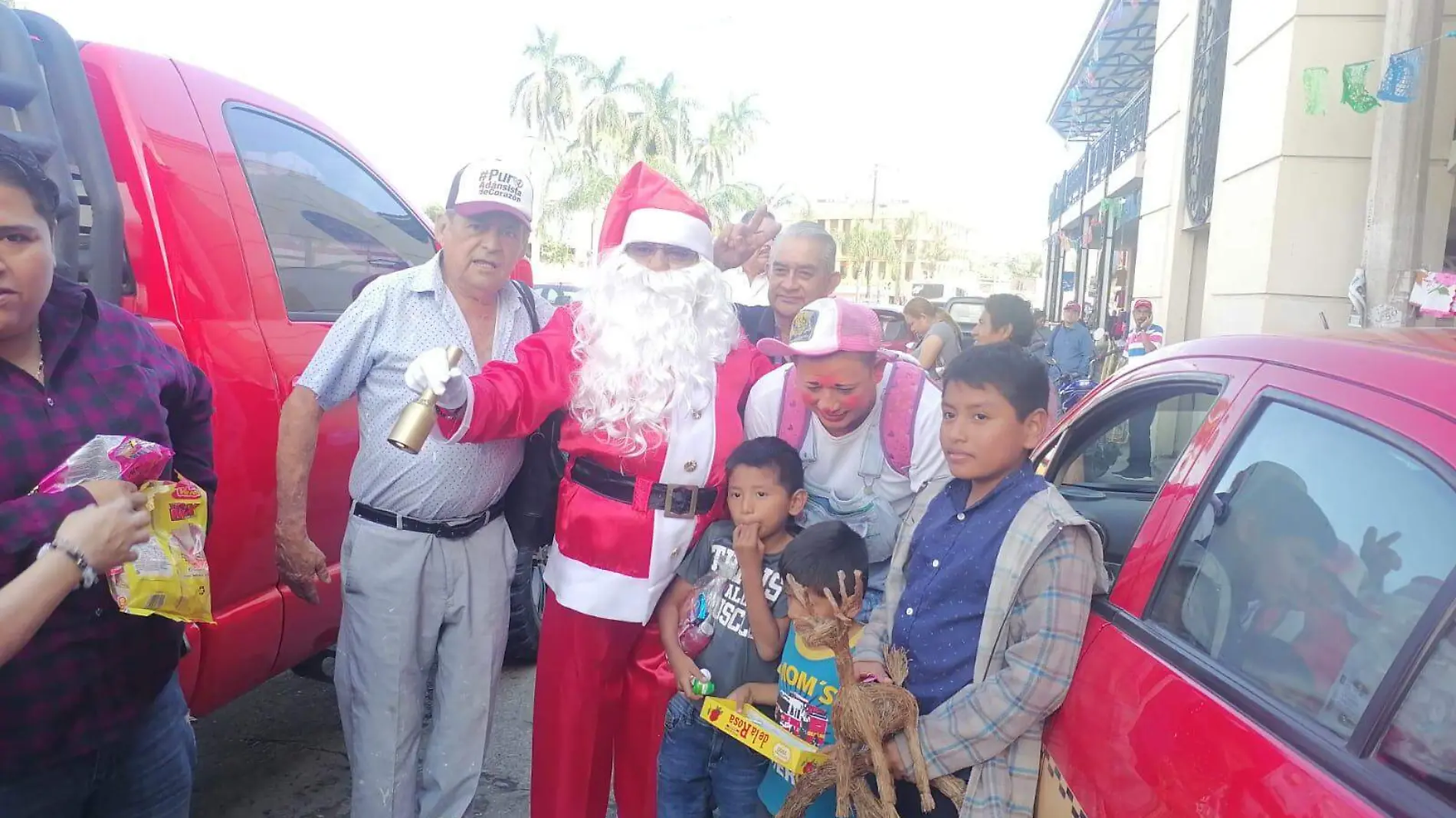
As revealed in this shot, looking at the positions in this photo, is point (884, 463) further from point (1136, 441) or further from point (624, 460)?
point (1136, 441)

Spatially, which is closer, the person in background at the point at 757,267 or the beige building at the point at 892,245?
the person in background at the point at 757,267

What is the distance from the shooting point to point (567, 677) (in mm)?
2584

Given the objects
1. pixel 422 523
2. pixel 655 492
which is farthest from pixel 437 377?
pixel 655 492

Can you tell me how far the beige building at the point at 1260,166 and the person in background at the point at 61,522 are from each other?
800cm

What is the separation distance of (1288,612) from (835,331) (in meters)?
1.22

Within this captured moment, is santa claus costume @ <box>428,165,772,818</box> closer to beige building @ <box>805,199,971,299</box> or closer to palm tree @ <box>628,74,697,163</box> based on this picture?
palm tree @ <box>628,74,697,163</box>

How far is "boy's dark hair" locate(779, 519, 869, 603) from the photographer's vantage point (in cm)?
206

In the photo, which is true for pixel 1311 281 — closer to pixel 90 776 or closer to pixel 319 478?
pixel 319 478

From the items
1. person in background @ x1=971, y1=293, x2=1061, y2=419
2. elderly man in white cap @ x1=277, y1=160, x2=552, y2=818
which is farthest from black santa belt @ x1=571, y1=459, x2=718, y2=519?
person in background @ x1=971, y1=293, x2=1061, y2=419

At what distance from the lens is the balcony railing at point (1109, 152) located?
16.9 meters

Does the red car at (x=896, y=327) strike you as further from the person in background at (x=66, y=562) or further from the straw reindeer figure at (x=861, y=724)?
the person in background at (x=66, y=562)

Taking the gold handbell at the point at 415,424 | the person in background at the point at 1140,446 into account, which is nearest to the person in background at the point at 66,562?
the gold handbell at the point at 415,424

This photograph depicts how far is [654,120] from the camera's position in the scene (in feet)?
124

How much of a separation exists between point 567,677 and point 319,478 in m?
1.00
